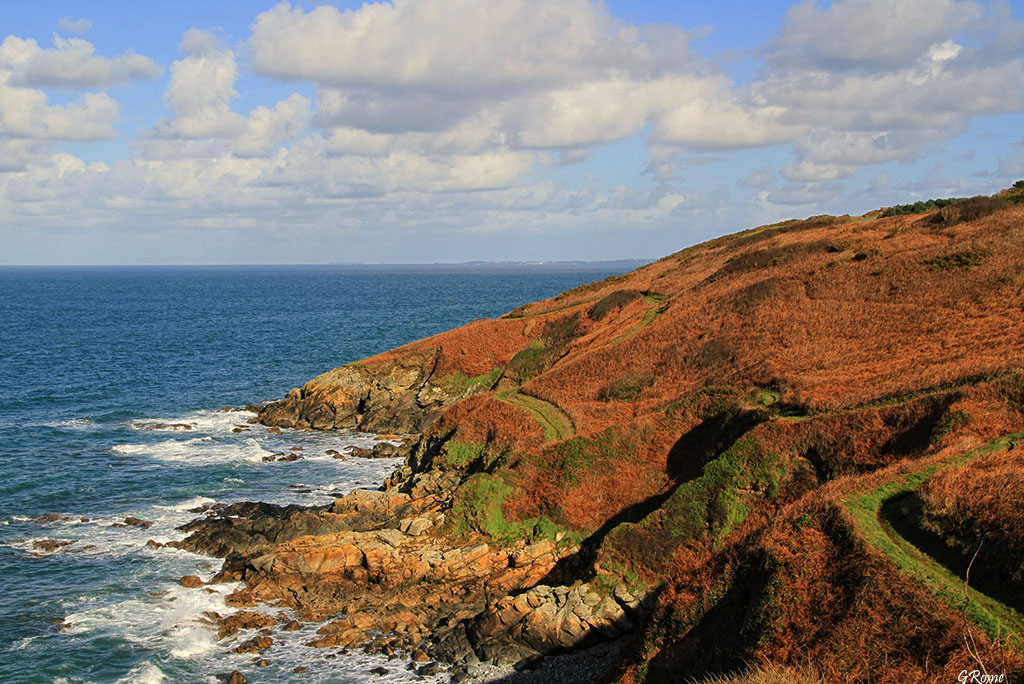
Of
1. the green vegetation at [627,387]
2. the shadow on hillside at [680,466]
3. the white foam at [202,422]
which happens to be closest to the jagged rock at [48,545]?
the white foam at [202,422]

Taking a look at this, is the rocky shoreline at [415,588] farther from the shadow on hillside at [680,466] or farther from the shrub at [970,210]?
the shrub at [970,210]

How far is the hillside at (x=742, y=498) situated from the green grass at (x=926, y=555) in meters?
0.10

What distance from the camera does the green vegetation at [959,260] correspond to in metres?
42.3

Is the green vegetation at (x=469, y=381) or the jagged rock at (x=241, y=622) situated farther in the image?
the green vegetation at (x=469, y=381)

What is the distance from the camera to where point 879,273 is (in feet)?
149

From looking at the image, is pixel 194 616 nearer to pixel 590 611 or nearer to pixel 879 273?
pixel 590 611

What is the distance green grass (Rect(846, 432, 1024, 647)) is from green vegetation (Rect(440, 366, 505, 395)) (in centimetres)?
4121

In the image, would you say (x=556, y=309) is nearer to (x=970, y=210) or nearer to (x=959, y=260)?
(x=970, y=210)

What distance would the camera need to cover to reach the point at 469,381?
216 ft

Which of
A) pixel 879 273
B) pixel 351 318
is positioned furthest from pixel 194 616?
pixel 351 318

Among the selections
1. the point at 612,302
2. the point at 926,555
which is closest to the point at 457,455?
the point at 926,555

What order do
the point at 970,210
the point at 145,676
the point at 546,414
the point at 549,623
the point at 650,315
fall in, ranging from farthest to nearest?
1. the point at 650,315
2. the point at 970,210
3. the point at 546,414
4. the point at 145,676
5. the point at 549,623

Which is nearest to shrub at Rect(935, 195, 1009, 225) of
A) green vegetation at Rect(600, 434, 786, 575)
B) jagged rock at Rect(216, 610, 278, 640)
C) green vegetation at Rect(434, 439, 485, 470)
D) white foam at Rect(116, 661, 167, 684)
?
green vegetation at Rect(600, 434, 786, 575)

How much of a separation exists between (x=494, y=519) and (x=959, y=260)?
30.6 metres
